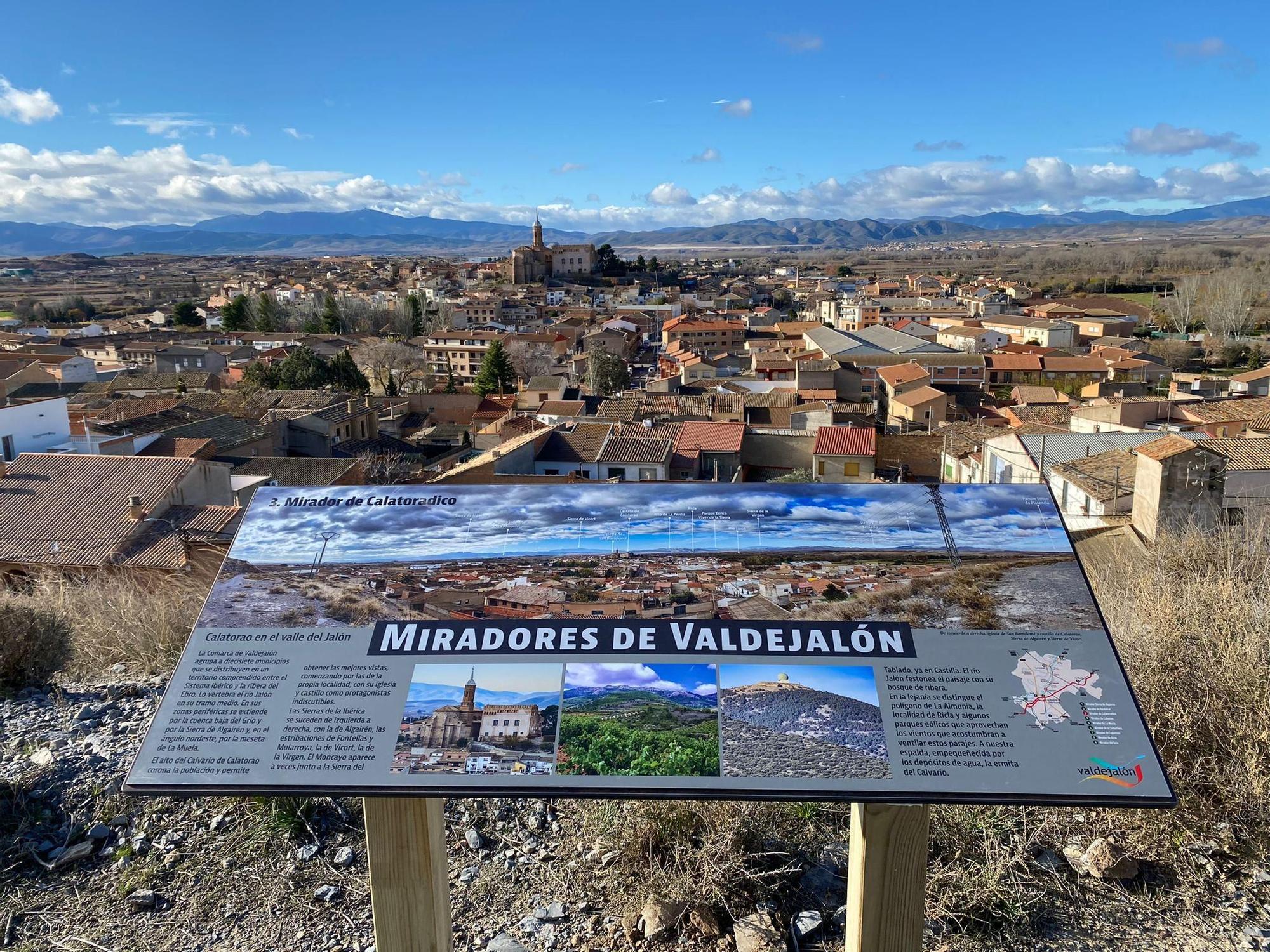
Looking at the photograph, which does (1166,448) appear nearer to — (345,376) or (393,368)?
(345,376)

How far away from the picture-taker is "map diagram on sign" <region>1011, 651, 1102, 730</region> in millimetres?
2053

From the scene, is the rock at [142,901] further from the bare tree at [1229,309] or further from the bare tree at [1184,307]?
the bare tree at [1184,307]

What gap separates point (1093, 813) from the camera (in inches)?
137

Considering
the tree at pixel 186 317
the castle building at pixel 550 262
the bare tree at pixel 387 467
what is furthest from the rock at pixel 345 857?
the castle building at pixel 550 262

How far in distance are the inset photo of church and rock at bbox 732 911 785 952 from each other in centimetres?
137

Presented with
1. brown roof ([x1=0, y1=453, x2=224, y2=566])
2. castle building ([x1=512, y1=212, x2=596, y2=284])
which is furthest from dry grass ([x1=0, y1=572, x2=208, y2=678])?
castle building ([x1=512, y1=212, x2=596, y2=284])

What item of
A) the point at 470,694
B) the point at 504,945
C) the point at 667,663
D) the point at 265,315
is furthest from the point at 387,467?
the point at 265,315

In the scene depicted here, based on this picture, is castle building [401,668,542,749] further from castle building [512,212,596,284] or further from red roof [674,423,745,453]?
castle building [512,212,596,284]

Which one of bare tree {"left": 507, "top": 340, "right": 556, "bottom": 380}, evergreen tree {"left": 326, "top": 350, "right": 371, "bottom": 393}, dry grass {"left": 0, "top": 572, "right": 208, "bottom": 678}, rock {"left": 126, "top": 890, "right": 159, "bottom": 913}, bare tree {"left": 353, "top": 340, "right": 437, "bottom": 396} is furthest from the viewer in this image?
bare tree {"left": 507, "top": 340, "right": 556, "bottom": 380}

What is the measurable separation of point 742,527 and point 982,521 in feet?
2.20

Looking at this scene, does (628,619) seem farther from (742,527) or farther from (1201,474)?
(1201,474)

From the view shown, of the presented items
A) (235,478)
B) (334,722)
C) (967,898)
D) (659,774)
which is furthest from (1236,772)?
(235,478)

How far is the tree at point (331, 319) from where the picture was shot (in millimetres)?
49438

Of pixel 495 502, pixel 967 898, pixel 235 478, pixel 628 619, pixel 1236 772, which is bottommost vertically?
pixel 235 478
